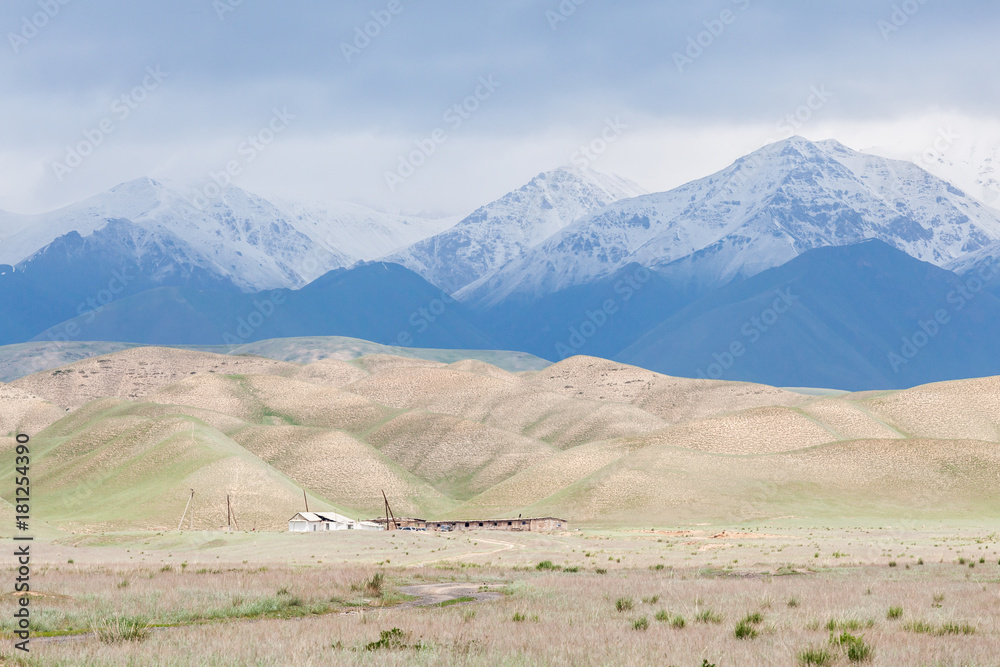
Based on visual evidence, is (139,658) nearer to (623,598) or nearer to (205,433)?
(623,598)

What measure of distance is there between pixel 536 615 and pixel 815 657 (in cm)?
911

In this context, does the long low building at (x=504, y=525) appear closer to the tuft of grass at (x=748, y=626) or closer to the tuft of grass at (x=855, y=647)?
the tuft of grass at (x=748, y=626)

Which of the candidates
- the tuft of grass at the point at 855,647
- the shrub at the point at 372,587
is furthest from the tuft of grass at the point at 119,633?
the tuft of grass at the point at 855,647

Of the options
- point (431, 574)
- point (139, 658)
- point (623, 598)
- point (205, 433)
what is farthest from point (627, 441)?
point (139, 658)

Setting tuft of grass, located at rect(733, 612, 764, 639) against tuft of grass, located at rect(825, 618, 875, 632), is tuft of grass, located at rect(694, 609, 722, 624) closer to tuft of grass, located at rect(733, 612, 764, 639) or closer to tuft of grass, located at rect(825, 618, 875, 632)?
tuft of grass, located at rect(733, 612, 764, 639)

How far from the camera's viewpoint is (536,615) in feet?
82.6

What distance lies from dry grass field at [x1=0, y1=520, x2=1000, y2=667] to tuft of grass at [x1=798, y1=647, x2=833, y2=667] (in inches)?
1.4

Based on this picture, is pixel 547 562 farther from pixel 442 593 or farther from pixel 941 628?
pixel 941 628

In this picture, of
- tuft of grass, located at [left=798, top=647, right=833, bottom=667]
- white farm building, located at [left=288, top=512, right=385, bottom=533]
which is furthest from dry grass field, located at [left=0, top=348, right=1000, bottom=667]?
white farm building, located at [left=288, top=512, right=385, bottom=533]

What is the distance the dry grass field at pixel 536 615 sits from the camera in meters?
18.4

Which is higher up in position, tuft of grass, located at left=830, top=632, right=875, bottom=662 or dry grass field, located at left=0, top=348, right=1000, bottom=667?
tuft of grass, located at left=830, top=632, right=875, bottom=662

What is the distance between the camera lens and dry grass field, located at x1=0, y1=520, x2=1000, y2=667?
18359 millimetres

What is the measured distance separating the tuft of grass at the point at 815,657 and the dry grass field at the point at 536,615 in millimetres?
35

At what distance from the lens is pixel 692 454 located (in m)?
165
